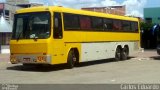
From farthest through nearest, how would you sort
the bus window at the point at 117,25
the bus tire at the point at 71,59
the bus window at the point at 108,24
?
1. the bus window at the point at 117,25
2. the bus window at the point at 108,24
3. the bus tire at the point at 71,59

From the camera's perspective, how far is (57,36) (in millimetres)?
19766

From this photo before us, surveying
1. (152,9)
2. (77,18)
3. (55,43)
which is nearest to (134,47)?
(77,18)

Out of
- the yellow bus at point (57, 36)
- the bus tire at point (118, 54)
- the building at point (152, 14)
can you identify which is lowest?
the bus tire at point (118, 54)

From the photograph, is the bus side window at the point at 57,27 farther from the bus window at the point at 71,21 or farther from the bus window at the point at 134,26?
the bus window at the point at 134,26

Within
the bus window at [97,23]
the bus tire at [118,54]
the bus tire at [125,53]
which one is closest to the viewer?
the bus window at [97,23]

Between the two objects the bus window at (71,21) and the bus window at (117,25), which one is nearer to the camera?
the bus window at (71,21)

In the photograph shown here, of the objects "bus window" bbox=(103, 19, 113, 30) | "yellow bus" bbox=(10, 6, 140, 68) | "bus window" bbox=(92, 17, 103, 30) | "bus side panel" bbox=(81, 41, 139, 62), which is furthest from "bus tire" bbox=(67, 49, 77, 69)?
"bus window" bbox=(103, 19, 113, 30)

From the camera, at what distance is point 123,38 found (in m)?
27.3

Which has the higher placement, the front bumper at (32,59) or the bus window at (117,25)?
the bus window at (117,25)

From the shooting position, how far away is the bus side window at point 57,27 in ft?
64.3

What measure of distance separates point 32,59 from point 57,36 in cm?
155

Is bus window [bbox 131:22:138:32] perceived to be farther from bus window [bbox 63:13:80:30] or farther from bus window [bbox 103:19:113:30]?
bus window [bbox 63:13:80:30]

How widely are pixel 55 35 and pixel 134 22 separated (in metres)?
10.9

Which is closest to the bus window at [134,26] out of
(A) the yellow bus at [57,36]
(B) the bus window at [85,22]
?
(A) the yellow bus at [57,36]
